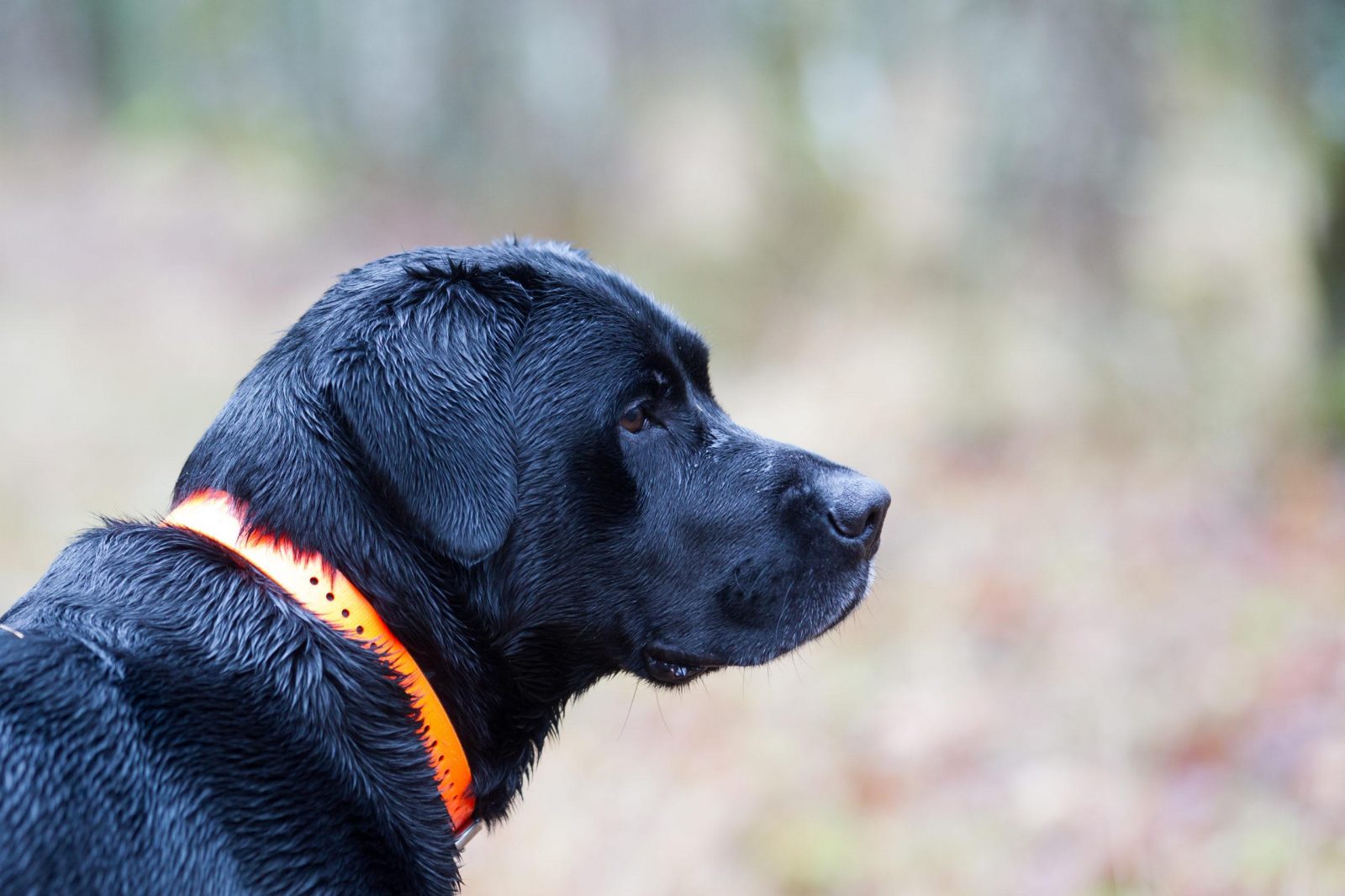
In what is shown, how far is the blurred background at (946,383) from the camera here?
417cm

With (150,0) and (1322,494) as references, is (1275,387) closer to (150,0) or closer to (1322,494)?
(1322,494)

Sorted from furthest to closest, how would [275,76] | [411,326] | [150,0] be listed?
[150,0]
[275,76]
[411,326]

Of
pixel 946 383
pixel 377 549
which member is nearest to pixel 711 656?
pixel 377 549

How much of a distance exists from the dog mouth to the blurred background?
1.66m

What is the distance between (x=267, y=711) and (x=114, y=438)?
759 centimetres

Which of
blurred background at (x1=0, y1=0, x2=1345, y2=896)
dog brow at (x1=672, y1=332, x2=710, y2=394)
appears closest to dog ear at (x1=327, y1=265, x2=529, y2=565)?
dog brow at (x1=672, y1=332, x2=710, y2=394)

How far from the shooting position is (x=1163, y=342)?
6.73m

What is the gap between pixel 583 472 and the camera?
245 centimetres

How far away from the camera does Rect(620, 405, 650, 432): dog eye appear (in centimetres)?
256

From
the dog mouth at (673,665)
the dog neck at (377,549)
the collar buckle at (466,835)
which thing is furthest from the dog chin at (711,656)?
the collar buckle at (466,835)

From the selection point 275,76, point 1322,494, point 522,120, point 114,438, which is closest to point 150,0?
point 275,76

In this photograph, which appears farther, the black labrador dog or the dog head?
the dog head

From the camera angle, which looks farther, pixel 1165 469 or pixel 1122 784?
pixel 1165 469

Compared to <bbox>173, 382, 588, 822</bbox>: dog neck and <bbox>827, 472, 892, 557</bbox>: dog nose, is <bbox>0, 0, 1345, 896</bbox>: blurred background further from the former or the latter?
<bbox>173, 382, 588, 822</bbox>: dog neck
